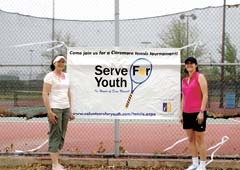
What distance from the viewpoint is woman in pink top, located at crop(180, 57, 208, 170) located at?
7.31 metres

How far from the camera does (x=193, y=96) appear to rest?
7.40 metres

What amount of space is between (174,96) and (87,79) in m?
1.49

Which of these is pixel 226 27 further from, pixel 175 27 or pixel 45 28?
pixel 45 28

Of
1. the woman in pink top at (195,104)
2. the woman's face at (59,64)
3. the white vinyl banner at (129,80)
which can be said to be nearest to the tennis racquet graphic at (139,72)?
the white vinyl banner at (129,80)

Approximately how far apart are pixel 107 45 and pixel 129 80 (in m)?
0.74

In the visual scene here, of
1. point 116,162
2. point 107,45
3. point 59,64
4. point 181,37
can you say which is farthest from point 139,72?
point 181,37

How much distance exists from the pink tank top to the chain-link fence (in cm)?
81

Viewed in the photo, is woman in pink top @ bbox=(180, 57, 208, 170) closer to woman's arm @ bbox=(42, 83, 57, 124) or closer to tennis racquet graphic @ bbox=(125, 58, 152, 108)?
tennis racquet graphic @ bbox=(125, 58, 152, 108)

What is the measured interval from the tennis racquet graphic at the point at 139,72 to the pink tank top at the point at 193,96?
0.89 m

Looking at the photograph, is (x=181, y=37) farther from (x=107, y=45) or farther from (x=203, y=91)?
(x=203, y=91)

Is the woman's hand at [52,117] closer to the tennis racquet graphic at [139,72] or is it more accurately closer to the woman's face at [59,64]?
the woman's face at [59,64]

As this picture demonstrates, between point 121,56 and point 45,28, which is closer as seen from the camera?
point 121,56

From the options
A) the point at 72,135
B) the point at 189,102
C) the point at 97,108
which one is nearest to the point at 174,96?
the point at 189,102

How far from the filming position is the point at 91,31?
28.5 ft
